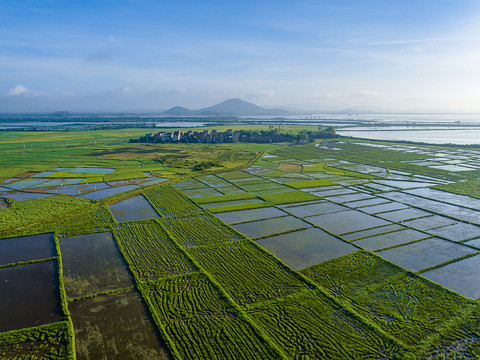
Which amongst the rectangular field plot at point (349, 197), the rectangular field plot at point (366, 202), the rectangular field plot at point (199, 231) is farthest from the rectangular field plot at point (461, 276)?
the rectangular field plot at point (349, 197)

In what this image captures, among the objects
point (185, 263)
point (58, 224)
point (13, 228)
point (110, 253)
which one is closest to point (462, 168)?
point (185, 263)

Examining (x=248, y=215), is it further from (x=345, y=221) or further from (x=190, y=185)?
(x=190, y=185)

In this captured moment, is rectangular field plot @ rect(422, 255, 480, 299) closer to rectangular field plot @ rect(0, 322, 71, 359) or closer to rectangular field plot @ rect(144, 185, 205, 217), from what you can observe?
rectangular field plot @ rect(144, 185, 205, 217)

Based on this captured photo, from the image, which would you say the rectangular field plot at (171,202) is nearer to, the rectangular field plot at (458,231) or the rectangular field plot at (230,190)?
the rectangular field plot at (230,190)

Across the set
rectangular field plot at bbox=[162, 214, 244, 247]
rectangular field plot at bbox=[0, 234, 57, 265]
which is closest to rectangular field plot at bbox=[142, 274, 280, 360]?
rectangular field plot at bbox=[162, 214, 244, 247]

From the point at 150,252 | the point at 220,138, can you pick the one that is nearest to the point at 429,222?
the point at 150,252

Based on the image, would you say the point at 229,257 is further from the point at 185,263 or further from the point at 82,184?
the point at 82,184
